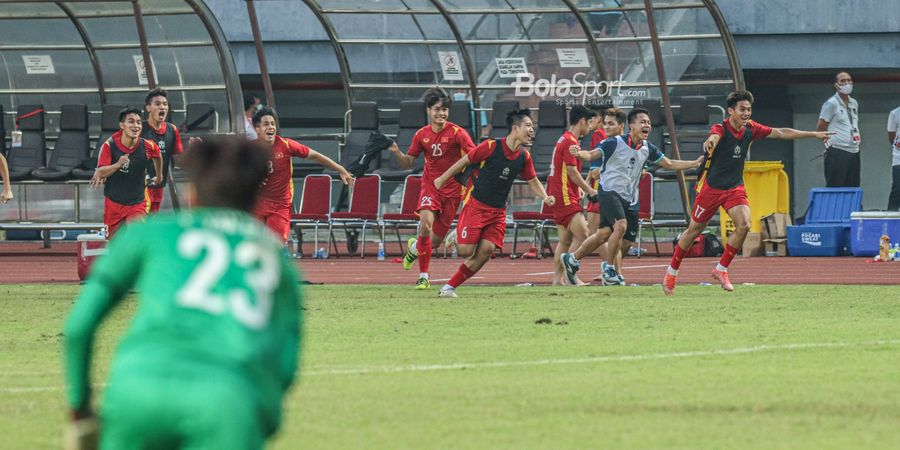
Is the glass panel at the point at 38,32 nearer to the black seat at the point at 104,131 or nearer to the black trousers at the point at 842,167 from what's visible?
the black seat at the point at 104,131

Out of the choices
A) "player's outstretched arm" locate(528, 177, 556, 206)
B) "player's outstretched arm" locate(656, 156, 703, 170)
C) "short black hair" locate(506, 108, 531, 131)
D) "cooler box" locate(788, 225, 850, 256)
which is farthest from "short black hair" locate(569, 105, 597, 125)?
"cooler box" locate(788, 225, 850, 256)

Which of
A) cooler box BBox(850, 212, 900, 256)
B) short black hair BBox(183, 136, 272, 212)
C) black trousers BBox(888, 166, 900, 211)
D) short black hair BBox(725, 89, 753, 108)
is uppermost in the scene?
short black hair BBox(725, 89, 753, 108)

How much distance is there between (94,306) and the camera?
4.41 m

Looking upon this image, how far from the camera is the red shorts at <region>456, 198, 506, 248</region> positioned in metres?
17.7

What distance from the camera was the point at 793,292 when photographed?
17.6 m

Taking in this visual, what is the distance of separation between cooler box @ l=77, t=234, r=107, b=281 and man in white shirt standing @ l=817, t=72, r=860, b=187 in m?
11.3

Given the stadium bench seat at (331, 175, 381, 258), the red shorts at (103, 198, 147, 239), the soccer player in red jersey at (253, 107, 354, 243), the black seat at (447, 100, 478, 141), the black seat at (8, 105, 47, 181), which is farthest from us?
the black seat at (8, 105, 47, 181)

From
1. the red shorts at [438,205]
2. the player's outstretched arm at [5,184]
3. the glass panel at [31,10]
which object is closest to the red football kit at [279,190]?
the red shorts at [438,205]

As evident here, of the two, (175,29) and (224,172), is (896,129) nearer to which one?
(175,29)

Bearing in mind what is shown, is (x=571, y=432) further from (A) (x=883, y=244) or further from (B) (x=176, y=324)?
(A) (x=883, y=244)

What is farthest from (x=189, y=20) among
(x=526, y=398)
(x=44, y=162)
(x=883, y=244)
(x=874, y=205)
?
(x=526, y=398)

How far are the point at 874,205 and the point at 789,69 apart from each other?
423 cm

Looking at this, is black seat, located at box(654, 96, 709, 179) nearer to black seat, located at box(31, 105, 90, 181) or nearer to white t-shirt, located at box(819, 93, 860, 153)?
white t-shirt, located at box(819, 93, 860, 153)

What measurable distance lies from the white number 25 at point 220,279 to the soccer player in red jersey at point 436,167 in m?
14.5
